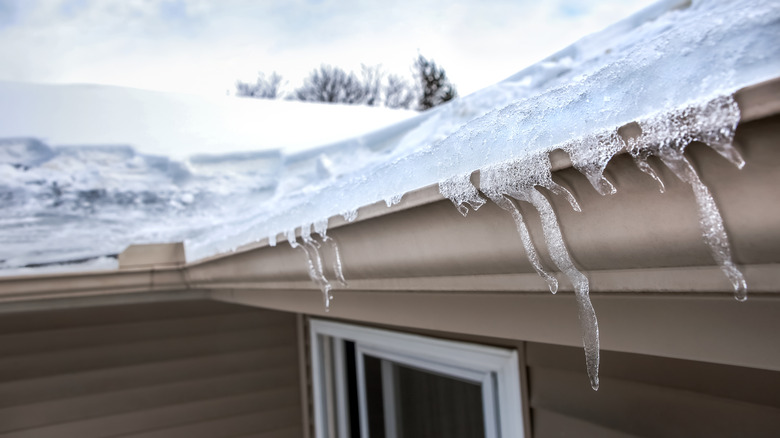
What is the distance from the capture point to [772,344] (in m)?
0.67

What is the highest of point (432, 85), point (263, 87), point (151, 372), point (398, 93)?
point (263, 87)

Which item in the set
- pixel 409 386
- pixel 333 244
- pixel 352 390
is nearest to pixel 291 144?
pixel 352 390

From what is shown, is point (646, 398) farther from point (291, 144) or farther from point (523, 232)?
point (291, 144)

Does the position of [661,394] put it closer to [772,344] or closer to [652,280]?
[772,344]

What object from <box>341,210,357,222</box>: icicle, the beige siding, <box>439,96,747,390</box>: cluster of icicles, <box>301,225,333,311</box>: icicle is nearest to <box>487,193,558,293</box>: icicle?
<box>439,96,747,390</box>: cluster of icicles

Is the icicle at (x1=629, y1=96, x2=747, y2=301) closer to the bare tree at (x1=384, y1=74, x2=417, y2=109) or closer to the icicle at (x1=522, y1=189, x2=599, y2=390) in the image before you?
the icicle at (x1=522, y1=189, x2=599, y2=390)

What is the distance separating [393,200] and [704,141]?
1.63 feet

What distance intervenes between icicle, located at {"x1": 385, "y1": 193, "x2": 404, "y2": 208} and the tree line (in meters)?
16.4

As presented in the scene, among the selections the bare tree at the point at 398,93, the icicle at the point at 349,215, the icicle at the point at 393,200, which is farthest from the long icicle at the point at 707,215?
the bare tree at the point at 398,93

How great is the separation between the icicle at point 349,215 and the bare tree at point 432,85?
1663cm

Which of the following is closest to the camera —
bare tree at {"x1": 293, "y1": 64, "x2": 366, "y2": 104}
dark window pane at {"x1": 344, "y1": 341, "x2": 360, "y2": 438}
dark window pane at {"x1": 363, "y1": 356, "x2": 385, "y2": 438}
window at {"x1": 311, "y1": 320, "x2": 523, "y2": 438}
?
window at {"x1": 311, "y1": 320, "x2": 523, "y2": 438}

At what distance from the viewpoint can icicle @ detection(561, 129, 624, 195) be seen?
1.71 feet

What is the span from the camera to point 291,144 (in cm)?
454

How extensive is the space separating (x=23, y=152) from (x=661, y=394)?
4.17 meters
